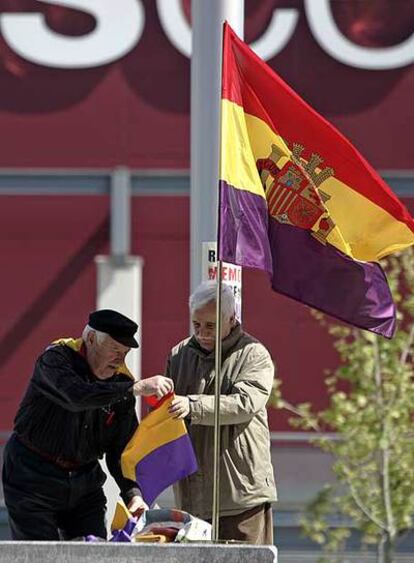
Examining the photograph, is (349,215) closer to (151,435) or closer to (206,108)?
(206,108)

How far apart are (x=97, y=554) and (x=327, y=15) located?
1044cm

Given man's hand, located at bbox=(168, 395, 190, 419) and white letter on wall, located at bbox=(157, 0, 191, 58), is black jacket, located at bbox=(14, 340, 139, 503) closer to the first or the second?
man's hand, located at bbox=(168, 395, 190, 419)

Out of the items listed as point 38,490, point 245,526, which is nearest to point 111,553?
point 38,490

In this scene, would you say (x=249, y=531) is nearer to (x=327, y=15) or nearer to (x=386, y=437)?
(x=386, y=437)

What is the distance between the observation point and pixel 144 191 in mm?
15578

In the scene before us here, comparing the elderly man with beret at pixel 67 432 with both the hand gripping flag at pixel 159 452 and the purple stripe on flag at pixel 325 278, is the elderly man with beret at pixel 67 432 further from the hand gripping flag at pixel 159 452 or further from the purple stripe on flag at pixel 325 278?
the purple stripe on flag at pixel 325 278

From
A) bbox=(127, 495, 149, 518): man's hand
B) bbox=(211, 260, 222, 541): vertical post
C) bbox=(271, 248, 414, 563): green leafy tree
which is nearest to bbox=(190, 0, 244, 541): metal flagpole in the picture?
bbox=(211, 260, 222, 541): vertical post

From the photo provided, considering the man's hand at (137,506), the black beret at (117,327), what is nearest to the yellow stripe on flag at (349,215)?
the black beret at (117,327)

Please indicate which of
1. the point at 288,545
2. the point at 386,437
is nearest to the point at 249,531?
the point at 386,437

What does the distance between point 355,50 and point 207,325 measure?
9.04 metres

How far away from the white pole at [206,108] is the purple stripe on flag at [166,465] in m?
1.05

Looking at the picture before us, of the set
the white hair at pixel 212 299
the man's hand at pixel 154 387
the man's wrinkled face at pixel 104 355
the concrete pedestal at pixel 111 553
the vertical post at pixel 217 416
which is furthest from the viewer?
the white hair at pixel 212 299

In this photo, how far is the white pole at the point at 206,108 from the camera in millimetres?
7438

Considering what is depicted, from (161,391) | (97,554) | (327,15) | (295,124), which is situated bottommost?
(97,554)
